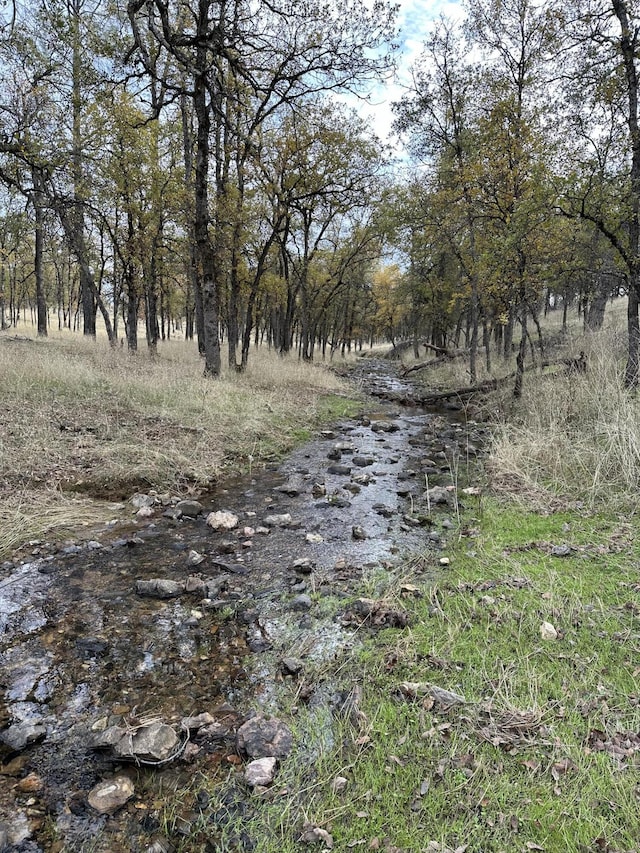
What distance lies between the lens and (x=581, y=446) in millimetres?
5984

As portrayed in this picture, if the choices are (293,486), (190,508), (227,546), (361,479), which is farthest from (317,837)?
(361,479)

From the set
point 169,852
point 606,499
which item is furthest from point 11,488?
point 606,499

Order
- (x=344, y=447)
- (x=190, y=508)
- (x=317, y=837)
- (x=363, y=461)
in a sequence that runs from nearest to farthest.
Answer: (x=317, y=837) → (x=190, y=508) → (x=363, y=461) → (x=344, y=447)

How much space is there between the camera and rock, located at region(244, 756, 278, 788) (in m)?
2.15

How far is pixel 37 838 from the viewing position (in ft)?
6.16

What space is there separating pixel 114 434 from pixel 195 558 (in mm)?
3777

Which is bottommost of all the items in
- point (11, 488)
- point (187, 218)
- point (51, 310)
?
point (11, 488)

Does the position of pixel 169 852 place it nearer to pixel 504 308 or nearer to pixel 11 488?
pixel 11 488

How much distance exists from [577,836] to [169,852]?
1.68 metres

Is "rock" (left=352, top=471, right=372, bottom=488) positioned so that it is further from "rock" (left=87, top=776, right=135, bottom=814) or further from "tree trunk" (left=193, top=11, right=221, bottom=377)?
"tree trunk" (left=193, top=11, right=221, bottom=377)

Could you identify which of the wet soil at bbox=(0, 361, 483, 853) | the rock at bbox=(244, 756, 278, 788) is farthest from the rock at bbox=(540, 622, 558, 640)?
the rock at bbox=(244, 756, 278, 788)

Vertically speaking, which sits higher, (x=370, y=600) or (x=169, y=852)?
(x=370, y=600)

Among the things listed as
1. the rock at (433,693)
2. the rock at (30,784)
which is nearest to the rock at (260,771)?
the rock at (433,693)

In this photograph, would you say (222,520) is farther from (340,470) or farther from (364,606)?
(340,470)
